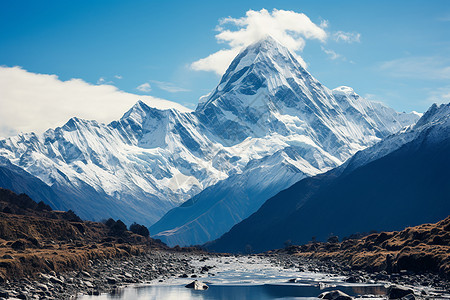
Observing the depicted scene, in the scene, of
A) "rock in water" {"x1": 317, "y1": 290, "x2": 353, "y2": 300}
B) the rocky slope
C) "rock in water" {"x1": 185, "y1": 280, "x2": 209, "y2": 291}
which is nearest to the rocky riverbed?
the rocky slope

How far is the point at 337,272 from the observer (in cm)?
13125

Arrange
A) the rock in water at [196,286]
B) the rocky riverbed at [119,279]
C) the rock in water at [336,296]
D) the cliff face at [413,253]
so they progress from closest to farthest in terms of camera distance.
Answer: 1. the rocky riverbed at [119,279]
2. the rock in water at [336,296]
3. the cliff face at [413,253]
4. the rock in water at [196,286]

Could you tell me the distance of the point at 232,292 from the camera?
97.0 meters

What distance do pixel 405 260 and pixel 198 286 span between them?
37920 mm

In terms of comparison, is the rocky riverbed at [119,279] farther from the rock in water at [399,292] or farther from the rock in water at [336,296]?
the rock in water at [336,296]

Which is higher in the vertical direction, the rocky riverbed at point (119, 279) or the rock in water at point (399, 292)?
the rocky riverbed at point (119, 279)

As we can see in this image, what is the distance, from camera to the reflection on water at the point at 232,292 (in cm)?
8681

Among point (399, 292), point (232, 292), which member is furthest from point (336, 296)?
point (232, 292)

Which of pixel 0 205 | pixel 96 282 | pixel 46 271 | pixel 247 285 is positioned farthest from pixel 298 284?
pixel 0 205

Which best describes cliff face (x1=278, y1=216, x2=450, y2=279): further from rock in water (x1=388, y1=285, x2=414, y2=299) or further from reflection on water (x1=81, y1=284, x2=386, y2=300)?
rock in water (x1=388, y1=285, x2=414, y2=299)

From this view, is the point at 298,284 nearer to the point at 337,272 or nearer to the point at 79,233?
the point at 337,272

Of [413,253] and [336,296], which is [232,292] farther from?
[413,253]

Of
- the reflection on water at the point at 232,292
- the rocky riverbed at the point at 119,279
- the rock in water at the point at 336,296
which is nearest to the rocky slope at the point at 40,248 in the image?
the rocky riverbed at the point at 119,279

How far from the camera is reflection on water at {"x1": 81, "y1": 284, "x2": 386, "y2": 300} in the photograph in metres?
86.8
